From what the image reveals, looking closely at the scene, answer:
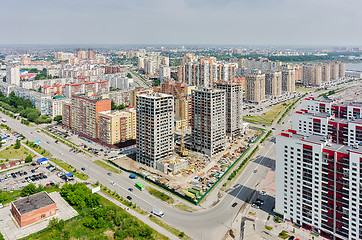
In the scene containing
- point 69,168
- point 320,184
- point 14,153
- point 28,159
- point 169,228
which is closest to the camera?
point 320,184

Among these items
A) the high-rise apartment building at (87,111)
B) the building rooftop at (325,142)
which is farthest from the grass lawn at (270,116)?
the building rooftop at (325,142)

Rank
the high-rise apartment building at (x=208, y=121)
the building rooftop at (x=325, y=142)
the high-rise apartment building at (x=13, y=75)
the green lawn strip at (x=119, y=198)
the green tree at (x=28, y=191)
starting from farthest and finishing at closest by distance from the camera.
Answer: the high-rise apartment building at (x=13, y=75), the high-rise apartment building at (x=208, y=121), the green tree at (x=28, y=191), the green lawn strip at (x=119, y=198), the building rooftop at (x=325, y=142)

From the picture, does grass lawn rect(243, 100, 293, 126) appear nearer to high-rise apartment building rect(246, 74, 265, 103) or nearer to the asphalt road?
high-rise apartment building rect(246, 74, 265, 103)

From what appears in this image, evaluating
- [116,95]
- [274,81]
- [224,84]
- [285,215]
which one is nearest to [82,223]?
[285,215]

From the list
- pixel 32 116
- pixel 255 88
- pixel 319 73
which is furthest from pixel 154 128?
pixel 319 73

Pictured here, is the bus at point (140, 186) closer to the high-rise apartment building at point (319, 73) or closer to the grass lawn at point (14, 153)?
the grass lawn at point (14, 153)

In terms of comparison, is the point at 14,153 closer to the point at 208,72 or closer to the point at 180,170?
the point at 180,170

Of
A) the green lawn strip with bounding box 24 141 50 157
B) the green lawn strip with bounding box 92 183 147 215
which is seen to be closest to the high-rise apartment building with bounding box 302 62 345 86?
the green lawn strip with bounding box 24 141 50 157
